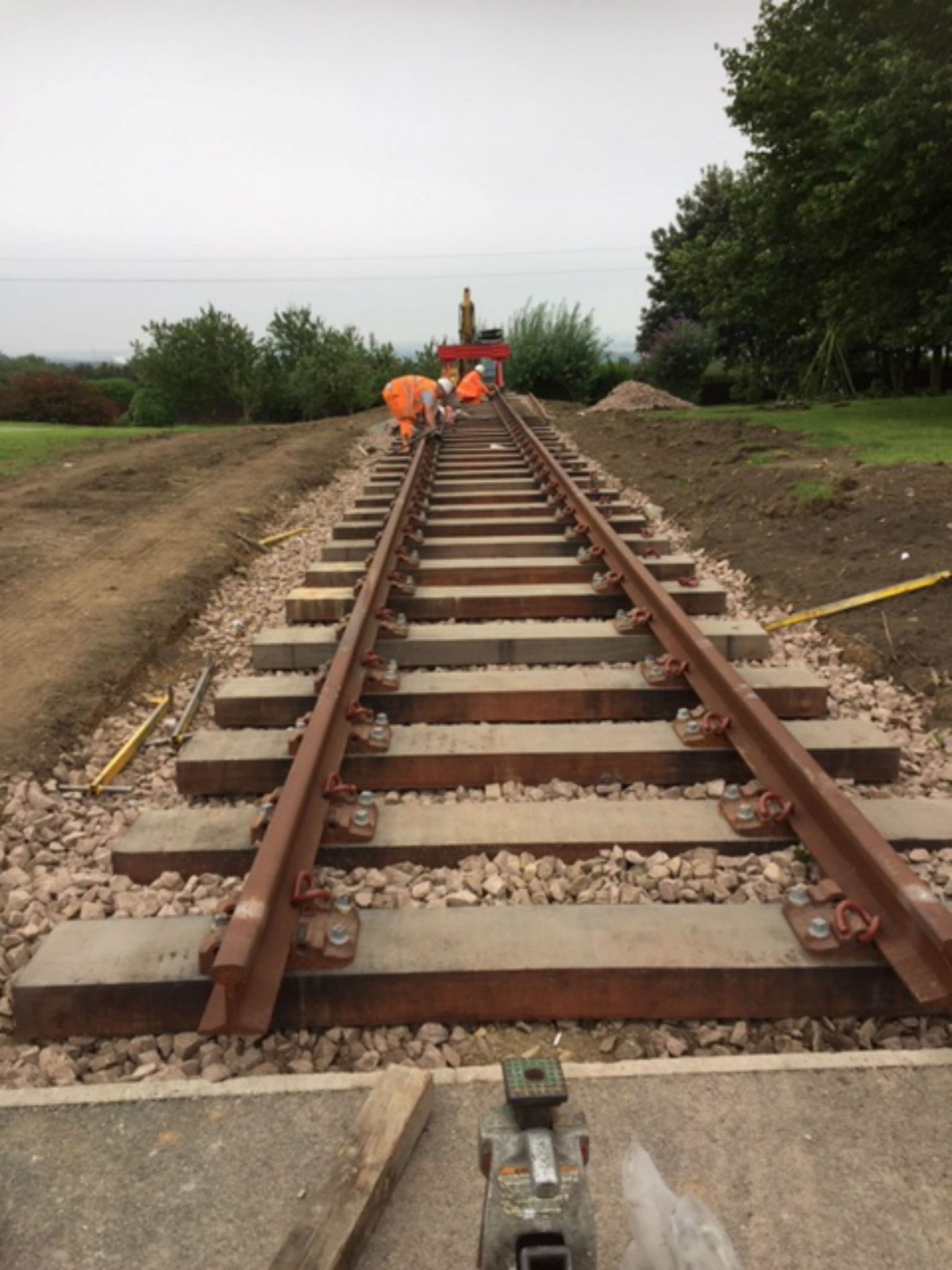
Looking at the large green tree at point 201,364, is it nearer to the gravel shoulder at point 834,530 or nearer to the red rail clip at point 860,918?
the gravel shoulder at point 834,530

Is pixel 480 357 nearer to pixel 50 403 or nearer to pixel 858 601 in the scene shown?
pixel 50 403

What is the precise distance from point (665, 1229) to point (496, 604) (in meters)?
3.72

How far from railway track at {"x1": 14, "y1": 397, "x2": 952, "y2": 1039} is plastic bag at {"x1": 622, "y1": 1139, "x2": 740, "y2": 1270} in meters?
0.83

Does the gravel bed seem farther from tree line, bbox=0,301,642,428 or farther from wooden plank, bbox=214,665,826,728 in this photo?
tree line, bbox=0,301,642,428

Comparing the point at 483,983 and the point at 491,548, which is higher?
the point at 491,548

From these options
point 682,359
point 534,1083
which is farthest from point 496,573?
point 682,359

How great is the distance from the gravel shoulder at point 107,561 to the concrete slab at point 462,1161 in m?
2.03

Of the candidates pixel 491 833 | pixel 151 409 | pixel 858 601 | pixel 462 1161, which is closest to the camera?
pixel 462 1161

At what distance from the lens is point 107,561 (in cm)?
658

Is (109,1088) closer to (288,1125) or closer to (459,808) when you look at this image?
(288,1125)

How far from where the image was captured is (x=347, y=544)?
604 centimetres

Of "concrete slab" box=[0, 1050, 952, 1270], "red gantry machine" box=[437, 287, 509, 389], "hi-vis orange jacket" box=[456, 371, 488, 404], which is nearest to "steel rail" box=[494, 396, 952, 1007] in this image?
"concrete slab" box=[0, 1050, 952, 1270]

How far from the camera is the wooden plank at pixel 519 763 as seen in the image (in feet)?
10.3

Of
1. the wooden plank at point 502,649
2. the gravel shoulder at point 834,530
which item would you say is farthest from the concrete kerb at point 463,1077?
the wooden plank at point 502,649
